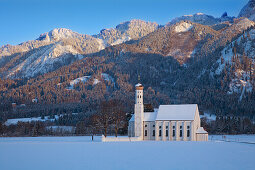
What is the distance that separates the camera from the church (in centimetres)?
10019

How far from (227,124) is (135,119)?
200 ft

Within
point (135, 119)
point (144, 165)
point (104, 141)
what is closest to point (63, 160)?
point (144, 165)

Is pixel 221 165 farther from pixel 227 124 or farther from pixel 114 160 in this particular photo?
pixel 227 124

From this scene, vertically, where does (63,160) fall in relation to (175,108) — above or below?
below

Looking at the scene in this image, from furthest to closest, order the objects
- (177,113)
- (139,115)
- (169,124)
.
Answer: (139,115), (177,113), (169,124)

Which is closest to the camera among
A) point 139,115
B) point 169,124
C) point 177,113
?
point 169,124

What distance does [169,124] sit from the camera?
101625 millimetres

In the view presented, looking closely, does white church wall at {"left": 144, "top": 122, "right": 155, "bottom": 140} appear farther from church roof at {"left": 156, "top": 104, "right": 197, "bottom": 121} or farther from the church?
church roof at {"left": 156, "top": 104, "right": 197, "bottom": 121}

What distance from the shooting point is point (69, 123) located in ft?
618

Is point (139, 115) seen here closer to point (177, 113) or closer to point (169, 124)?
point (169, 124)

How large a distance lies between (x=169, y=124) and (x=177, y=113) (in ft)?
12.9

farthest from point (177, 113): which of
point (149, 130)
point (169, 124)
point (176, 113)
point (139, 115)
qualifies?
point (139, 115)

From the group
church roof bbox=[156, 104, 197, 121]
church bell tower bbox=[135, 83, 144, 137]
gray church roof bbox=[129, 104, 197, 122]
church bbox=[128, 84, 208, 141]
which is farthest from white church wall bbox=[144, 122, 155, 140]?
church roof bbox=[156, 104, 197, 121]

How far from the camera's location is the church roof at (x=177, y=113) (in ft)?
332
